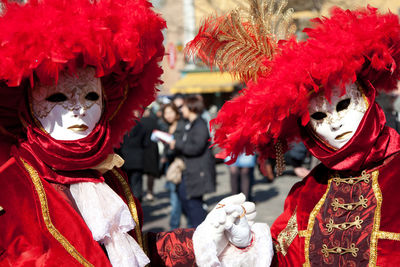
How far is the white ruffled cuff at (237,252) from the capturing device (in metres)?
2.28

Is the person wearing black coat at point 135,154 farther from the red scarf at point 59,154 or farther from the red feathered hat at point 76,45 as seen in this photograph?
the red scarf at point 59,154

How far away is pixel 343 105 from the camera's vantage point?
2.49 meters

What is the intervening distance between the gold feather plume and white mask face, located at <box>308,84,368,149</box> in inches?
13.8

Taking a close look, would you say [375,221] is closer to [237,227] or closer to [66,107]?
[237,227]

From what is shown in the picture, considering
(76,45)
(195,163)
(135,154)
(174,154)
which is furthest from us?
(135,154)

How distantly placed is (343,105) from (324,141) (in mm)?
199

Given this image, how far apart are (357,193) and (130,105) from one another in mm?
1199

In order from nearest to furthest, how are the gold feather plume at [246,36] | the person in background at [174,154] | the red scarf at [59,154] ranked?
the red scarf at [59,154] < the gold feather plume at [246,36] < the person in background at [174,154]

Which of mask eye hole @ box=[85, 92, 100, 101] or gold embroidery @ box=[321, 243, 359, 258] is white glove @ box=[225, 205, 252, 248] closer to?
gold embroidery @ box=[321, 243, 359, 258]

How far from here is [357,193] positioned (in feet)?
8.30

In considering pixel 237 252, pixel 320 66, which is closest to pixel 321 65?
pixel 320 66

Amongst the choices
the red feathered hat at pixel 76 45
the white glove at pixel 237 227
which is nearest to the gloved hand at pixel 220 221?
the white glove at pixel 237 227

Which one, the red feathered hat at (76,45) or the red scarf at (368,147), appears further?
the red scarf at (368,147)

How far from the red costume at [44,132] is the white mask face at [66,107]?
1.3 inches
